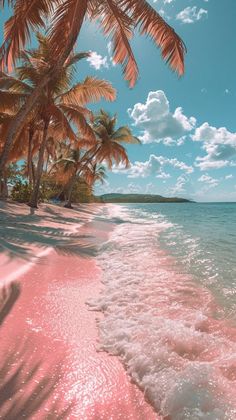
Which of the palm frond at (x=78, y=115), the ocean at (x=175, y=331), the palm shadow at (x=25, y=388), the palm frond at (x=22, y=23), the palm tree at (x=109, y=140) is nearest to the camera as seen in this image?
the palm shadow at (x=25, y=388)

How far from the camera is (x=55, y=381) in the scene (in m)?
2.06

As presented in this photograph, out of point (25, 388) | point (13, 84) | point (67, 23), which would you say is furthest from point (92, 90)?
point (25, 388)

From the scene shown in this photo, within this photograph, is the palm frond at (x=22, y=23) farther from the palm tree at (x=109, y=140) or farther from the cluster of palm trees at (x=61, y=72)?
the palm tree at (x=109, y=140)

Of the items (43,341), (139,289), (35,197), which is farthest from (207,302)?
(35,197)

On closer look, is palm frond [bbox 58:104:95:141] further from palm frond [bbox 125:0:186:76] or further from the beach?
the beach

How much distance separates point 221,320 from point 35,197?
49.8ft

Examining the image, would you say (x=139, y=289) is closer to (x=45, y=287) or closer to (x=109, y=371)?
(x=45, y=287)

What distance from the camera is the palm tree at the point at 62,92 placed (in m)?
14.3

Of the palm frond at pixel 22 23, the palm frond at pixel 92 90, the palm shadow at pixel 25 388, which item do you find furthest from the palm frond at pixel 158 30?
the palm shadow at pixel 25 388

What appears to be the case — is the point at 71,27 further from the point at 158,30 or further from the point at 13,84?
the point at 13,84

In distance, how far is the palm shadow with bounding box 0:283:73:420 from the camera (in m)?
1.75

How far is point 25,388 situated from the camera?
194cm

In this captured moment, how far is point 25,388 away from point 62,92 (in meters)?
16.1

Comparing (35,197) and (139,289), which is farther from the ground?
(35,197)
